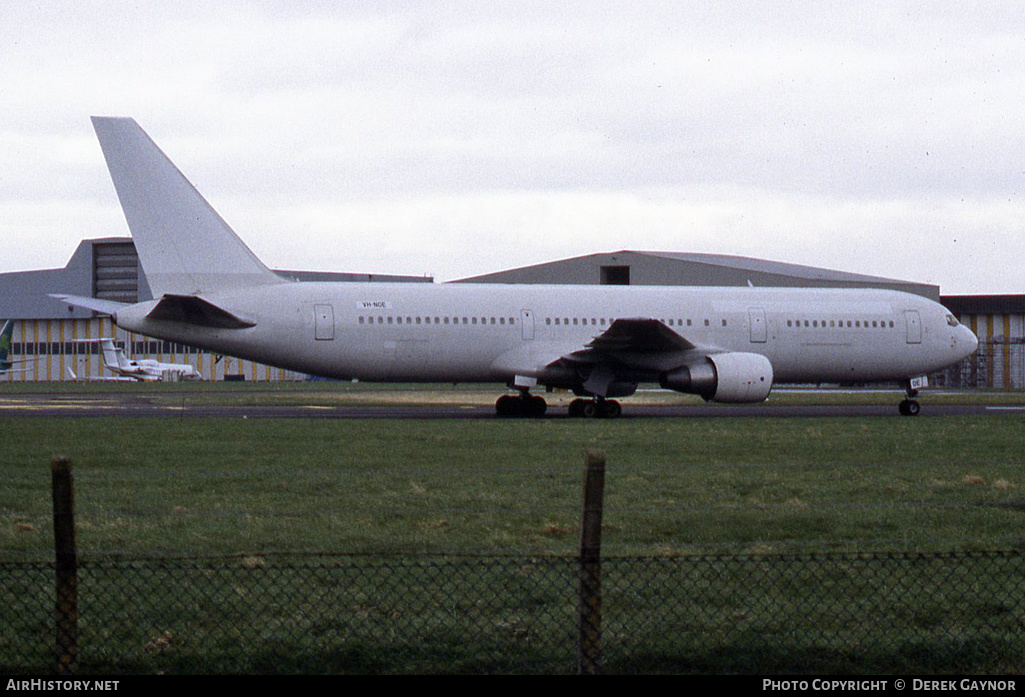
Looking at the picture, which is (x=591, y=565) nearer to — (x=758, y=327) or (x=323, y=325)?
(x=323, y=325)

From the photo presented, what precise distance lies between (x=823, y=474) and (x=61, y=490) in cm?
1183

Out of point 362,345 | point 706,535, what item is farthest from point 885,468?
point 362,345

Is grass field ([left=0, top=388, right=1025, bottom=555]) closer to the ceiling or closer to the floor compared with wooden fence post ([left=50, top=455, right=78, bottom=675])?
closer to the floor

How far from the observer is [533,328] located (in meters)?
31.8

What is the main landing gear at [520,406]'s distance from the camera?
3169 centimetres

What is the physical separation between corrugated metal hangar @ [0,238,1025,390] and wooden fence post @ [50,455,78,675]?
51047 mm

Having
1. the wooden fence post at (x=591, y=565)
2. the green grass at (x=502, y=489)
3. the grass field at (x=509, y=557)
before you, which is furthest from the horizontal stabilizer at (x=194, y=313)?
the wooden fence post at (x=591, y=565)

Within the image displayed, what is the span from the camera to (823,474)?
16406 millimetres

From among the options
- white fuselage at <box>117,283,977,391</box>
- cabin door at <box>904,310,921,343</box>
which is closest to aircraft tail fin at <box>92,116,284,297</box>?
white fuselage at <box>117,283,977,391</box>

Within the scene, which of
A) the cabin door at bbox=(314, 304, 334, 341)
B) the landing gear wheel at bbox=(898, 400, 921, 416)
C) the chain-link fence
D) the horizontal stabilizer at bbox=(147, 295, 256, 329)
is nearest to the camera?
the chain-link fence

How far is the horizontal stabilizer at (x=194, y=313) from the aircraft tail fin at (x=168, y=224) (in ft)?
3.50

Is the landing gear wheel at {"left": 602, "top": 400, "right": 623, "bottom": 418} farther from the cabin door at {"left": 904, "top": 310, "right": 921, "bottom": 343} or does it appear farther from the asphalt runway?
the cabin door at {"left": 904, "top": 310, "right": 921, "bottom": 343}

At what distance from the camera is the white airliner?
29031mm


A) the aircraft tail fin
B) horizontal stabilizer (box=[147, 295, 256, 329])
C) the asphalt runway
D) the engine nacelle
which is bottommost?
the asphalt runway
